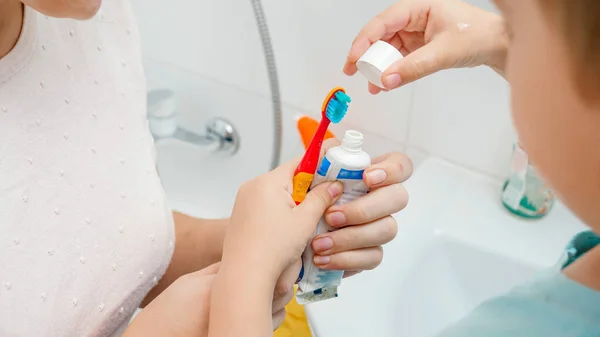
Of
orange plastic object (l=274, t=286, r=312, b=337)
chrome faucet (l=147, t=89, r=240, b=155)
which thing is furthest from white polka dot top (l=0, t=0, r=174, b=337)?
chrome faucet (l=147, t=89, r=240, b=155)

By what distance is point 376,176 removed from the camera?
1.61 ft

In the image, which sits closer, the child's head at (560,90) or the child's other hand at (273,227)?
the child's head at (560,90)

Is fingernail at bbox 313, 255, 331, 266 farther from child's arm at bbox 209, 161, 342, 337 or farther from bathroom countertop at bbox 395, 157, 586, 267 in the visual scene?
bathroom countertop at bbox 395, 157, 586, 267

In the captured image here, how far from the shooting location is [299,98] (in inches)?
39.7

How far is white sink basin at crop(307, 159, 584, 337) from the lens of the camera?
2.36 feet

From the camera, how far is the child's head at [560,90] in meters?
0.26

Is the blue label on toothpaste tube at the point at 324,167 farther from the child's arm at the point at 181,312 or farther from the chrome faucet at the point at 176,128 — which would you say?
the chrome faucet at the point at 176,128

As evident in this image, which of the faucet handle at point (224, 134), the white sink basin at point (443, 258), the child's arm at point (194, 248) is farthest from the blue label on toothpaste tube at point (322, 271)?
the faucet handle at point (224, 134)

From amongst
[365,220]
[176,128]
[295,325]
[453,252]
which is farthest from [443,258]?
[176,128]

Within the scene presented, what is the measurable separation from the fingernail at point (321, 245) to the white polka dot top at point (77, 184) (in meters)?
0.24

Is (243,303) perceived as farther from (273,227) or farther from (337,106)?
(337,106)

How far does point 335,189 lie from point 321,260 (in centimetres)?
6

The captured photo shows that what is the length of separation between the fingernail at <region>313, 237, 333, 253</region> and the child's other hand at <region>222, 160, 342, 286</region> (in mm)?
14

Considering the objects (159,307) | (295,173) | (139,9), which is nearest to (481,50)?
(295,173)
